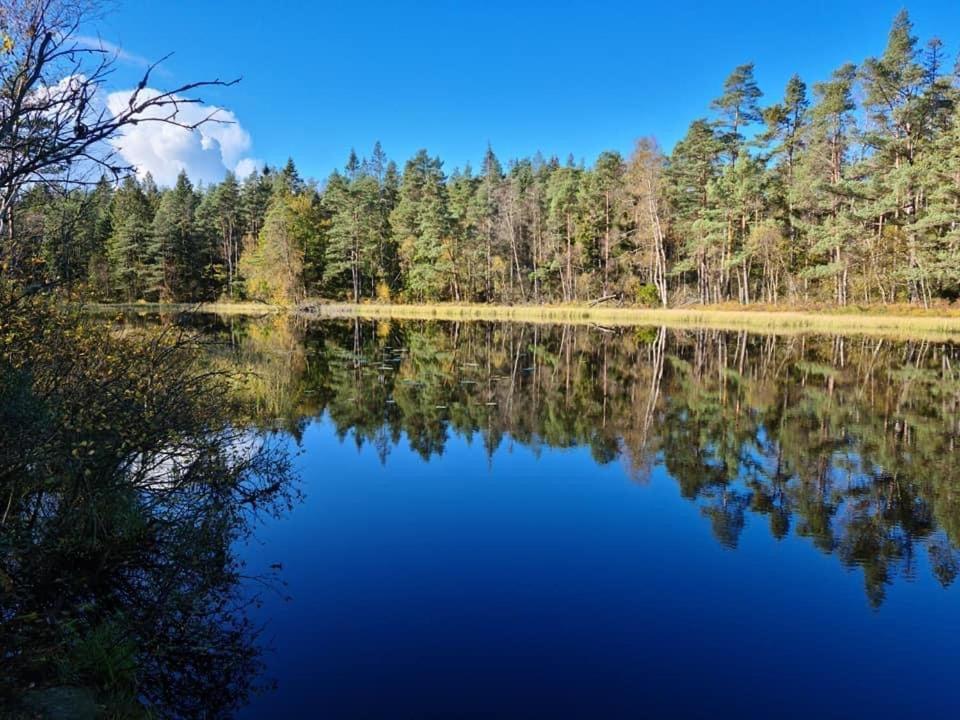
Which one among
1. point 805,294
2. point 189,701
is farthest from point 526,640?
point 805,294

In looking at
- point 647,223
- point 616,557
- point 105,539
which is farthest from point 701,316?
point 105,539

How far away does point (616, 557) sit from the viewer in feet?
24.8

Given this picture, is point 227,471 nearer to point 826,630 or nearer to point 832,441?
point 826,630

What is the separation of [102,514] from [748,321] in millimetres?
37697

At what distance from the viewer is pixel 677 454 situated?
39.7 feet

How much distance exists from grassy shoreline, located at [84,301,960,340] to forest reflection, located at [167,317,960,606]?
344 centimetres

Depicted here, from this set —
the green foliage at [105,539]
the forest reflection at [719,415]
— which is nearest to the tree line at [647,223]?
the forest reflection at [719,415]

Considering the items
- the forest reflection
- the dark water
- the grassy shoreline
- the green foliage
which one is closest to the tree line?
the grassy shoreline

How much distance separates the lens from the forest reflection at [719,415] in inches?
347

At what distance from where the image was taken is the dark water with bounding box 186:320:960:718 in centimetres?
508

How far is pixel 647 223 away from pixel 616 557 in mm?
42769

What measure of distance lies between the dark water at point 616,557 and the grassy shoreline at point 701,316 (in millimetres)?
17063

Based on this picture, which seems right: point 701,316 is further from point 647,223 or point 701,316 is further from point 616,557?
point 616,557

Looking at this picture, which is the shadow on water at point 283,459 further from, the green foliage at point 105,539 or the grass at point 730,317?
the grass at point 730,317
